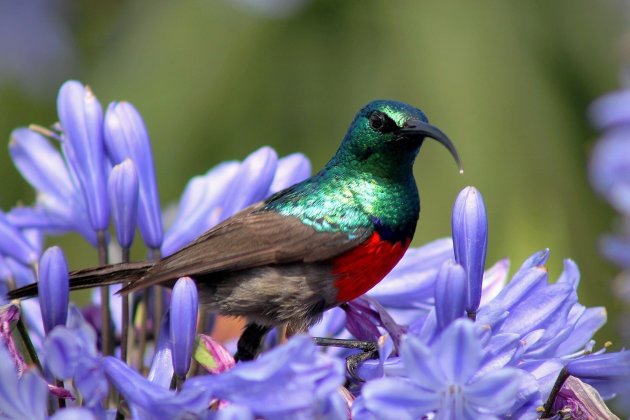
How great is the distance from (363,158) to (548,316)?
17.1 inches

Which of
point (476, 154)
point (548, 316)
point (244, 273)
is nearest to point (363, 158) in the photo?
point (244, 273)

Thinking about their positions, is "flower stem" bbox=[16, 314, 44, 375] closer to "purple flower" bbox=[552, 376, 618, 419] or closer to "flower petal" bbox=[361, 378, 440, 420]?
"flower petal" bbox=[361, 378, 440, 420]

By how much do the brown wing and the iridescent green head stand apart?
13 cm

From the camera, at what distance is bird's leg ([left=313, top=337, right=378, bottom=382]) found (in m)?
1.43

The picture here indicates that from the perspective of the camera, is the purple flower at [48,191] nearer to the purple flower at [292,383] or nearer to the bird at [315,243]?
the bird at [315,243]

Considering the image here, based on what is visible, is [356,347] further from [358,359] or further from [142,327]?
[142,327]

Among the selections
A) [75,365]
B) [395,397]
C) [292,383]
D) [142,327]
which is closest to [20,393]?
[75,365]

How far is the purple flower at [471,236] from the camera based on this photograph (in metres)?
1.38

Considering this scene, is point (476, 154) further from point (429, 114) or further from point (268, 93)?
point (268, 93)

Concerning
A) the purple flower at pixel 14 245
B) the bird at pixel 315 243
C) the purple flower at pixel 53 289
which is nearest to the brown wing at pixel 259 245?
the bird at pixel 315 243

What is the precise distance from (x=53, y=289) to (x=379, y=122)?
0.59m

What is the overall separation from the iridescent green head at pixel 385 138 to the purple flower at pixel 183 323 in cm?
46

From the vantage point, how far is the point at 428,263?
5.74 ft

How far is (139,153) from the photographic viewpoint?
1.76 meters
